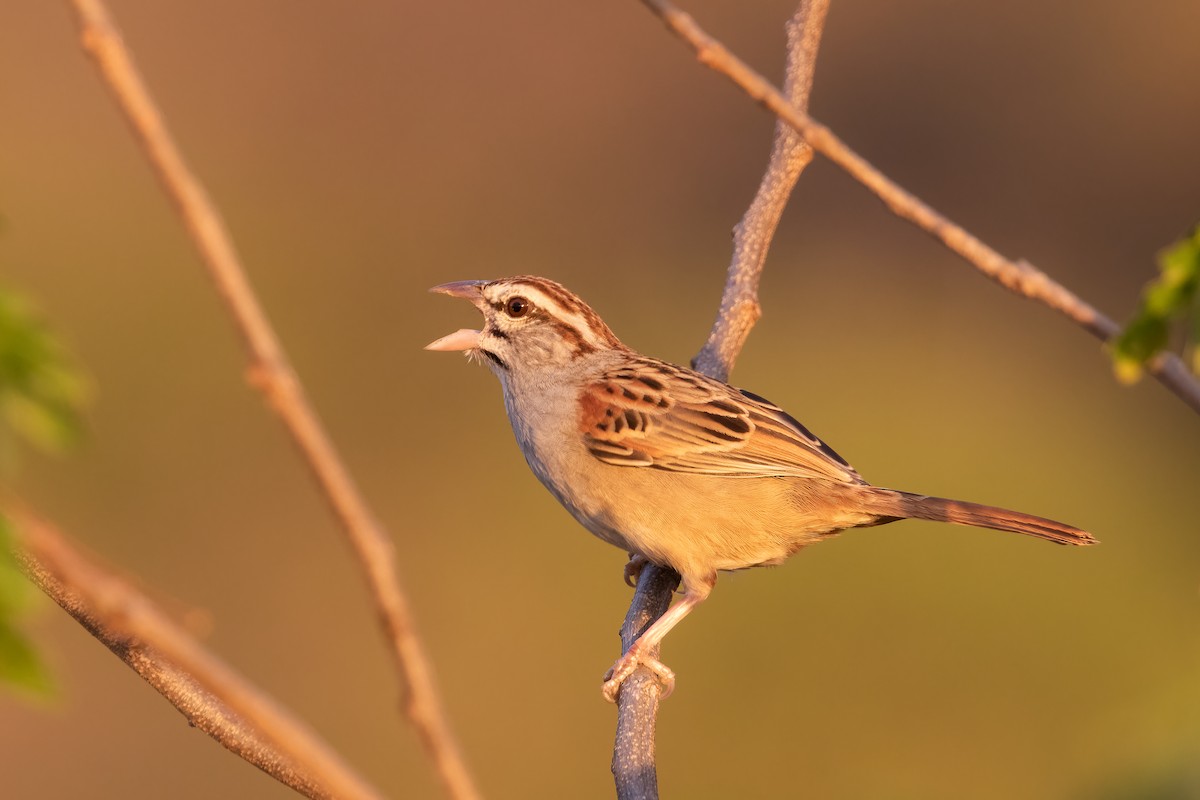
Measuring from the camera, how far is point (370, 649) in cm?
1100

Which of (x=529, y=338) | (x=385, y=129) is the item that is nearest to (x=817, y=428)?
(x=385, y=129)

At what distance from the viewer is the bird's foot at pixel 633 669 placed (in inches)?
179

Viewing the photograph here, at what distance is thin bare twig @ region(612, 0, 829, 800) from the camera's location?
3855 millimetres

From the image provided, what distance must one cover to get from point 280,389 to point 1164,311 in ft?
3.38

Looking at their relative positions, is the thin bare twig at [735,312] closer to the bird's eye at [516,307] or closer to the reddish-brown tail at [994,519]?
the bird's eye at [516,307]

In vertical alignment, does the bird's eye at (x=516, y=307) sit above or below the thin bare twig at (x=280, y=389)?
above

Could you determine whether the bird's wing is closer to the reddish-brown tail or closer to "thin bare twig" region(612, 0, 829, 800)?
"thin bare twig" region(612, 0, 829, 800)

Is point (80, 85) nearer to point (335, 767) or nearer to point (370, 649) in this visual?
point (370, 649)

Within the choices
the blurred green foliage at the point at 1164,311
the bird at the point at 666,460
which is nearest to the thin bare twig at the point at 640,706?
the bird at the point at 666,460

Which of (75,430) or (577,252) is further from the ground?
(577,252)

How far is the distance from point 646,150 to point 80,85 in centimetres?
537

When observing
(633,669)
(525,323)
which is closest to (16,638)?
(633,669)

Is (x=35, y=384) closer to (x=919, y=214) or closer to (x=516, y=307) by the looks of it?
(x=919, y=214)

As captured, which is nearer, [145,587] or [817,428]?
[145,587]
